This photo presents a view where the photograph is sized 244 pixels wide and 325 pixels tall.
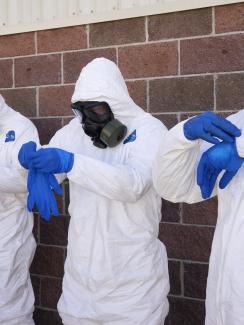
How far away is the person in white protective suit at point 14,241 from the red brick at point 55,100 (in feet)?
1.19

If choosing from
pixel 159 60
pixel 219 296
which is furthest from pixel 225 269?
pixel 159 60

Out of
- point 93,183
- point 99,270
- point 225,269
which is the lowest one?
point 99,270

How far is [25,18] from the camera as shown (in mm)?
2973

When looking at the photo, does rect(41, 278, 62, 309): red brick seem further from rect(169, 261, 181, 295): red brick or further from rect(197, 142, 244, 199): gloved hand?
rect(197, 142, 244, 199): gloved hand

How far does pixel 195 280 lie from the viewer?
8.33 ft

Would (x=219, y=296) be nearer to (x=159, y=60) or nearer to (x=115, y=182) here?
(x=115, y=182)

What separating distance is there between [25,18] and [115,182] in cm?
163

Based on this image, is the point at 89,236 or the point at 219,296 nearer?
the point at 219,296

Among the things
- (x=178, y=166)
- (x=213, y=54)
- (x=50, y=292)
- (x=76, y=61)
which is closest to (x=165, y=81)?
(x=213, y=54)

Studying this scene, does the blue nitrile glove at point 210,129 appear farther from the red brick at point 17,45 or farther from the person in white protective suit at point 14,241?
the red brick at point 17,45

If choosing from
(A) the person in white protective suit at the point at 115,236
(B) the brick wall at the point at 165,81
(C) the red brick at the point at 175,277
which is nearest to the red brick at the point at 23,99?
(B) the brick wall at the point at 165,81

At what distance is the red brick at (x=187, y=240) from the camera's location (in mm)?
2490

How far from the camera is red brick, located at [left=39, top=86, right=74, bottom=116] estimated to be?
2.84 meters

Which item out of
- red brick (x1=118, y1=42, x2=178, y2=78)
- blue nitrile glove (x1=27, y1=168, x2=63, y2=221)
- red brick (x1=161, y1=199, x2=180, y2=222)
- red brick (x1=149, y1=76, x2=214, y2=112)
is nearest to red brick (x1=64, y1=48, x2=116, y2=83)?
red brick (x1=118, y1=42, x2=178, y2=78)
